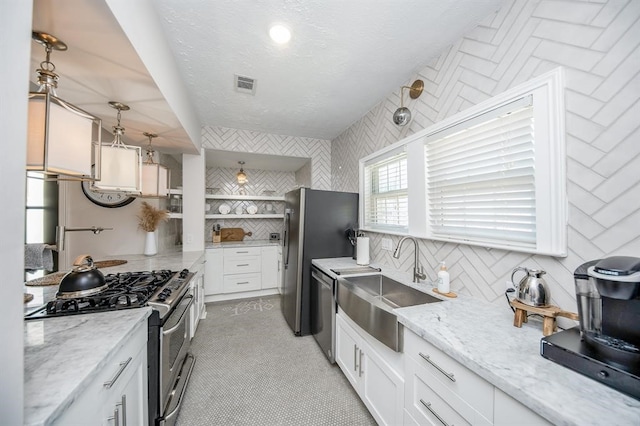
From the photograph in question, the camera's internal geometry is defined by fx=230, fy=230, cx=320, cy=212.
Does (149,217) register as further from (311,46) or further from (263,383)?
(311,46)

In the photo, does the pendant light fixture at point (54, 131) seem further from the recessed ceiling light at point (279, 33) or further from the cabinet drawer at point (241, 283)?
the cabinet drawer at point (241, 283)

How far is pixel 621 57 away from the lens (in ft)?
3.11

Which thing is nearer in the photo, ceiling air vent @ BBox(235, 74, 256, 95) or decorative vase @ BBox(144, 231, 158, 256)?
ceiling air vent @ BBox(235, 74, 256, 95)

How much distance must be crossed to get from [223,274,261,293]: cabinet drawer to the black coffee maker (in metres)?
3.63

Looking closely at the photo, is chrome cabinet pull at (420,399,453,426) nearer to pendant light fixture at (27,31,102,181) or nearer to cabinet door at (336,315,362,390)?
cabinet door at (336,315,362,390)

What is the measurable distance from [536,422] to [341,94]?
8.50ft

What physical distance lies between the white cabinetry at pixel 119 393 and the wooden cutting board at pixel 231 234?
10.3ft

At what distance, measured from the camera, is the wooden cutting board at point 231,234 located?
14.1 feet

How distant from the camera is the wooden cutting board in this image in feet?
14.1

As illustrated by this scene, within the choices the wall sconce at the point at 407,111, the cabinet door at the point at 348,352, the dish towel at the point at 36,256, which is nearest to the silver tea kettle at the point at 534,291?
the cabinet door at the point at 348,352

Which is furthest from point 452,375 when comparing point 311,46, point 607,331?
point 311,46

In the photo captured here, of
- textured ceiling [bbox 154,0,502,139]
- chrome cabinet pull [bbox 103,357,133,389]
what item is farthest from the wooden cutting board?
chrome cabinet pull [bbox 103,357,133,389]

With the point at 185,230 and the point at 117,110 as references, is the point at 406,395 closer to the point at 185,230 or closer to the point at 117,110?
the point at 117,110

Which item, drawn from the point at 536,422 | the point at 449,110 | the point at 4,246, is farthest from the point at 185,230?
the point at 536,422
